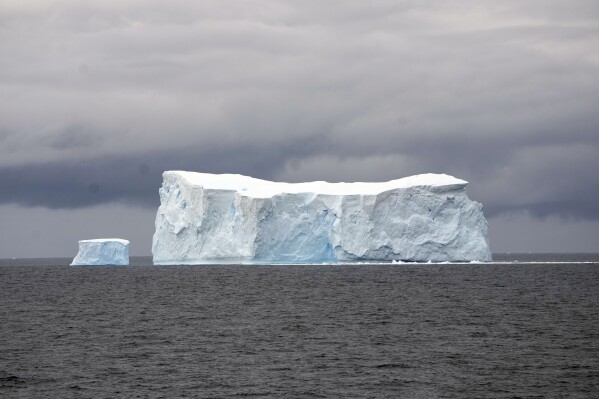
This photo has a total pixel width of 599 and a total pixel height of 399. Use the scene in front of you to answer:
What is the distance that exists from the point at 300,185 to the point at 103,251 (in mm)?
15900

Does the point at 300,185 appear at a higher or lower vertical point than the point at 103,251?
higher

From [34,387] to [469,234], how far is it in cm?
4021

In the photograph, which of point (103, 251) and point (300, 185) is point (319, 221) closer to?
point (300, 185)

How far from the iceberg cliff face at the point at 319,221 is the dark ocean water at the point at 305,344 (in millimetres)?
11894

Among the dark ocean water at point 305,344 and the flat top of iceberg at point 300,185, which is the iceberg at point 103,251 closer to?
the flat top of iceberg at point 300,185

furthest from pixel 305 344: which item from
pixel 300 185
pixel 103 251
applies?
pixel 103 251

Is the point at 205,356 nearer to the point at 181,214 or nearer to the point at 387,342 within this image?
the point at 387,342

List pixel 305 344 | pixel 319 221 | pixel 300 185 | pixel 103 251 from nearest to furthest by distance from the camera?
pixel 305 344 → pixel 319 221 → pixel 300 185 → pixel 103 251

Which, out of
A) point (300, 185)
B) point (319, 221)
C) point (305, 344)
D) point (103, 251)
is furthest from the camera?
point (103, 251)

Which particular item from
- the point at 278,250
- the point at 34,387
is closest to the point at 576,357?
the point at 34,387

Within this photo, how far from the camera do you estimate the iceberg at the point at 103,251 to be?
61.3 metres

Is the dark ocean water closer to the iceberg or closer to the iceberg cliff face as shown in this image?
the iceberg cliff face

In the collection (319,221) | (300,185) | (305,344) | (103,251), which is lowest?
(305,344)

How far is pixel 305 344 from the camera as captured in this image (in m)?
22.3
